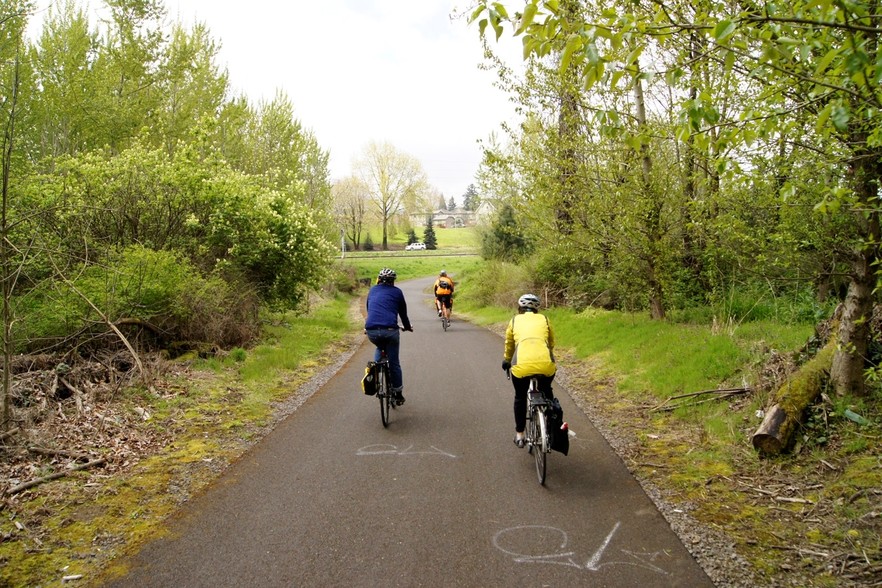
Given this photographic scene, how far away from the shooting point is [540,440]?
5.77 metres

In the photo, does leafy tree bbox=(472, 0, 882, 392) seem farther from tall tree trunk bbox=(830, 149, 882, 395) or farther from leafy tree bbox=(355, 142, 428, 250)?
leafy tree bbox=(355, 142, 428, 250)

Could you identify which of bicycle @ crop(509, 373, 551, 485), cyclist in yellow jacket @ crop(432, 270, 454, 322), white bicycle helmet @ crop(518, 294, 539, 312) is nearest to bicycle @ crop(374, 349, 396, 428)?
bicycle @ crop(509, 373, 551, 485)

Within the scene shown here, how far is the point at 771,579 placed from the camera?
13.0 ft

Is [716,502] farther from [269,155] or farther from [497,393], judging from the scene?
[269,155]

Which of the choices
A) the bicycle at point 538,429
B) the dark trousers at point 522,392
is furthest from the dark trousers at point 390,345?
the bicycle at point 538,429

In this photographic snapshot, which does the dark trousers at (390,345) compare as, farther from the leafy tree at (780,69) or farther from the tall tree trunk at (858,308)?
the tall tree trunk at (858,308)

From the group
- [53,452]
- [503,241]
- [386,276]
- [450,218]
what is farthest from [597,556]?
[450,218]

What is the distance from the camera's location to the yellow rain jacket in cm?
627

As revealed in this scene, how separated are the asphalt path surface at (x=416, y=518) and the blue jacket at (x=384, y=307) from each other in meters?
1.35

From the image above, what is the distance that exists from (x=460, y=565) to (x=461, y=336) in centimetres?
1396

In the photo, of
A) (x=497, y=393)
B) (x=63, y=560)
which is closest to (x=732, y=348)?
(x=497, y=393)

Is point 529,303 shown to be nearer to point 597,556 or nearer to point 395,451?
point 395,451

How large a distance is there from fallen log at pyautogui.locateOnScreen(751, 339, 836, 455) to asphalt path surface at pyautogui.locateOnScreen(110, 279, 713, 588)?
4.72 ft

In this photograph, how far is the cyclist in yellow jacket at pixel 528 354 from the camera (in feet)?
20.6
